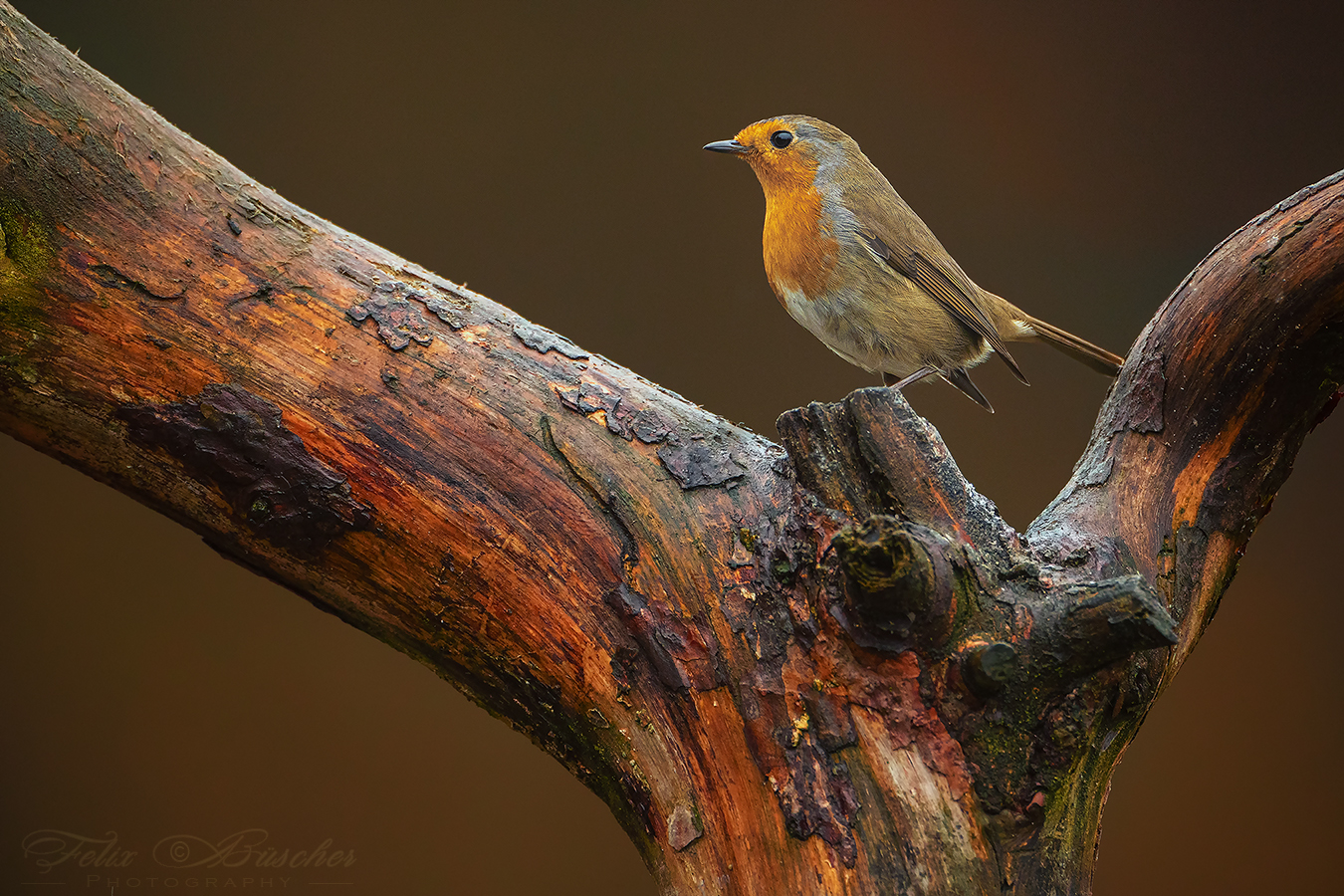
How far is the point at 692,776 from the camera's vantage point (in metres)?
1.35

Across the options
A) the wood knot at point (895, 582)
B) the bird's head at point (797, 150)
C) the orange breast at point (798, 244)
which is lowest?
the wood knot at point (895, 582)

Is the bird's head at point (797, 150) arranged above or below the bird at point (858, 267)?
above

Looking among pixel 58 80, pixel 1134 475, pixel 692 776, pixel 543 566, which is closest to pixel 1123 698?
pixel 1134 475

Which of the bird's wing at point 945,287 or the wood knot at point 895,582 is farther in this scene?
the bird's wing at point 945,287

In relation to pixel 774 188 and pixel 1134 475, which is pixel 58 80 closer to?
pixel 774 188

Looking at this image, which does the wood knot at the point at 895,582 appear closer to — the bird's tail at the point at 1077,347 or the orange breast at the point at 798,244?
the orange breast at the point at 798,244

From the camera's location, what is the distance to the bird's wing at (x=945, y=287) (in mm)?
2170

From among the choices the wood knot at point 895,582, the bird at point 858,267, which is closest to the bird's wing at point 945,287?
the bird at point 858,267

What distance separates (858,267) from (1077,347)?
2.06 ft

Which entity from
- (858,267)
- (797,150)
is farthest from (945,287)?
(797,150)

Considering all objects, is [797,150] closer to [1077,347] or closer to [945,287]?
[945,287]

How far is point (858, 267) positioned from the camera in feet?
7.00

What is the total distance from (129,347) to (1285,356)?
6.48 feet

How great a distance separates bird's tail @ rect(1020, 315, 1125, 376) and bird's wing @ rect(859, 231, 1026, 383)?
16 cm
